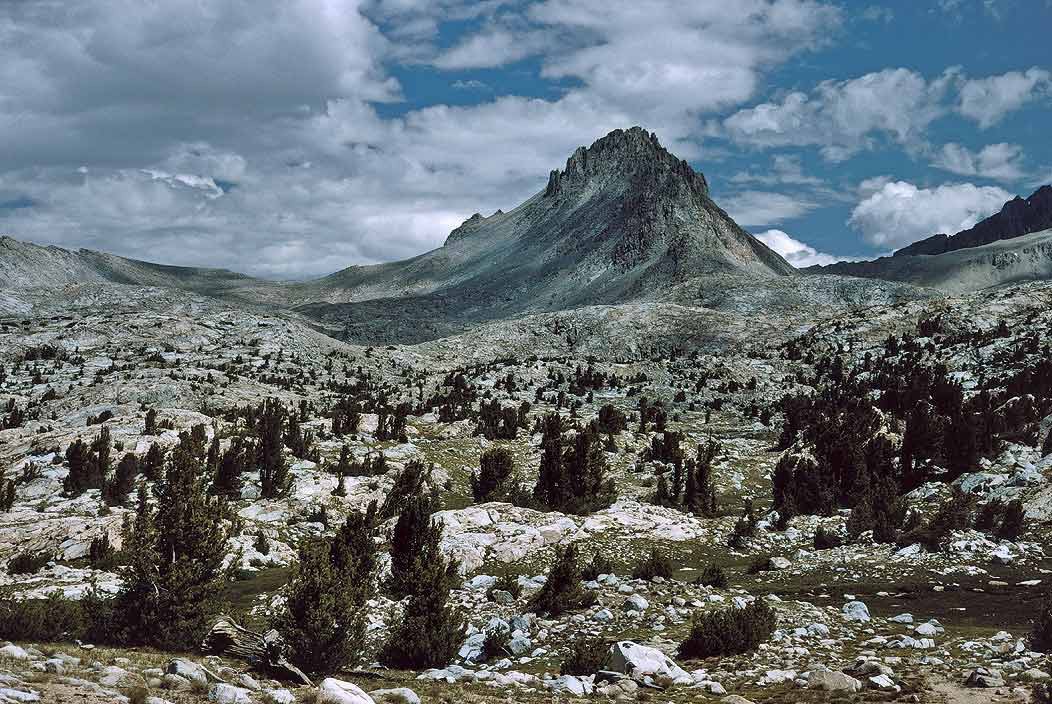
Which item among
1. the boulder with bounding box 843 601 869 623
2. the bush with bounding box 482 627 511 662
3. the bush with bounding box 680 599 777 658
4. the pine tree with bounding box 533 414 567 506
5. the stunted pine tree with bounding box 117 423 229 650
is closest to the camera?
the stunted pine tree with bounding box 117 423 229 650

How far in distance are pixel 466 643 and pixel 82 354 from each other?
215 ft

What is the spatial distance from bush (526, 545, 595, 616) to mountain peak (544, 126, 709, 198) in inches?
6407

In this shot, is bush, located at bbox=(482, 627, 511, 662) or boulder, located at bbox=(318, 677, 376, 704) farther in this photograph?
bush, located at bbox=(482, 627, 511, 662)

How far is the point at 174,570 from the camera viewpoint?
42.5 ft

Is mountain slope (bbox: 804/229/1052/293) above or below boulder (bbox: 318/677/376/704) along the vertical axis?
above

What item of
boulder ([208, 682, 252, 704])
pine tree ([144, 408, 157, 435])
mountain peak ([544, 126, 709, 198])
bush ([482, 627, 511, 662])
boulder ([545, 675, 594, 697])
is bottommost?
bush ([482, 627, 511, 662])

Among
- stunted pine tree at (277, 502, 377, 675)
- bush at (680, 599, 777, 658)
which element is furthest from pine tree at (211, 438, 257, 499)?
bush at (680, 599, 777, 658)

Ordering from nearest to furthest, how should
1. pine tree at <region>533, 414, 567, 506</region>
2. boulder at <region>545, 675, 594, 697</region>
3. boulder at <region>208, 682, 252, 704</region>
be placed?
1. boulder at <region>208, 682, 252, 704</region>
2. boulder at <region>545, 675, 594, 697</region>
3. pine tree at <region>533, 414, 567, 506</region>

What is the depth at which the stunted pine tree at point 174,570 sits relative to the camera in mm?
12586

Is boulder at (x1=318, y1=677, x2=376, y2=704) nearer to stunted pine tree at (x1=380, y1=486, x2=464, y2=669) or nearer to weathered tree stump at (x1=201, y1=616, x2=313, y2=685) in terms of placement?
weathered tree stump at (x1=201, y1=616, x2=313, y2=685)

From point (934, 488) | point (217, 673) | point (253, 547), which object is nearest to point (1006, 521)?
point (934, 488)

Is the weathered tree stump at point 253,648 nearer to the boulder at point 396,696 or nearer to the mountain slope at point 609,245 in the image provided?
the boulder at point 396,696

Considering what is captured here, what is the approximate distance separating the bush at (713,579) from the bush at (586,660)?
682 cm

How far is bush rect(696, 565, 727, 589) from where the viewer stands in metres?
17.9
